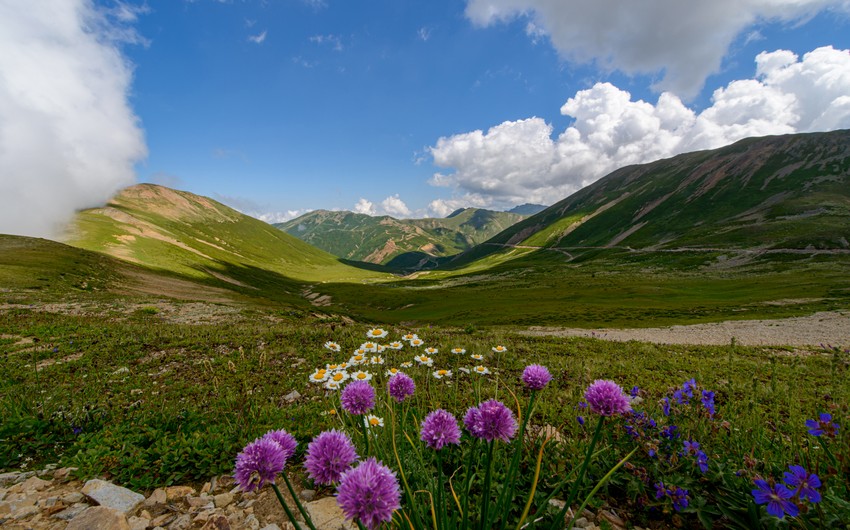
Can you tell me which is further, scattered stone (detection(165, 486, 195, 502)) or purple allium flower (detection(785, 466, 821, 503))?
scattered stone (detection(165, 486, 195, 502))

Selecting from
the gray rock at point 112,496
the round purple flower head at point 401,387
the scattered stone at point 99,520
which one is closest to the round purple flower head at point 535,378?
the round purple flower head at point 401,387

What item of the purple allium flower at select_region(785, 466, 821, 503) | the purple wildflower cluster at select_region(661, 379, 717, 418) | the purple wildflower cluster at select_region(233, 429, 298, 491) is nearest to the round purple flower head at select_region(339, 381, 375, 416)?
the purple wildflower cluster at select_region(233, 429, 298, 491)

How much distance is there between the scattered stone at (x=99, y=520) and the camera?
3.58 metres

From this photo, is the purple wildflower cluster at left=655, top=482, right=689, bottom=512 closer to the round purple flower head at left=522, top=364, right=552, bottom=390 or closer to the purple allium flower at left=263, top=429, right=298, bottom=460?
the round purple flower head at left=522, top=364, right=552, bottom=390

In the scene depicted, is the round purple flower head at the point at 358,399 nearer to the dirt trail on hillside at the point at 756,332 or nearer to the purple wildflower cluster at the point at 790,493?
the purple wildflower cluster at the point at 790,493

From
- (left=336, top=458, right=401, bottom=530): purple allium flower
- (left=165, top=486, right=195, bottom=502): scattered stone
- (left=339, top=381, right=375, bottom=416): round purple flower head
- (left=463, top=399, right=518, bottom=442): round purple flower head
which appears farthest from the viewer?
(left=165, top=486, right=195, bottom=502): scattered stone

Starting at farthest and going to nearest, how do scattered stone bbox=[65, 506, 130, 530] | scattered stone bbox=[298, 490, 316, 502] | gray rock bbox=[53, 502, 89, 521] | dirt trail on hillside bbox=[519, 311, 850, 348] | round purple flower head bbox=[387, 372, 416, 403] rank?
dirt trail on hillside bbox=[519, 311, 850, 348] → scattered stone bbox=[298, 490, 316, 502] → gray rock bbox=[53, 502, 89, 521] → scattered stone bbox=[65, 506, 130, 530] → round purple flower head bbox=[387, 372, 416, 403]

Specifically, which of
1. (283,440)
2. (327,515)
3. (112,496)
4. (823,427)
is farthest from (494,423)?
(112,496)

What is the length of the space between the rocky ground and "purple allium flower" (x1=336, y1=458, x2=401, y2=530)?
2.07 m

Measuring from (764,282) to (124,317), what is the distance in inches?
3862

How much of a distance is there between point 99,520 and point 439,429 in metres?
4.00

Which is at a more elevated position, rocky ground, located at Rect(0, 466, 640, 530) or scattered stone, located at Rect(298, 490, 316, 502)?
rocky ground, located at Rect(0, 466, 640, 530)

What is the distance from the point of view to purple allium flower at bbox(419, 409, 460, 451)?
2801 millimetres

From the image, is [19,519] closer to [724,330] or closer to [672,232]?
[724,330]
